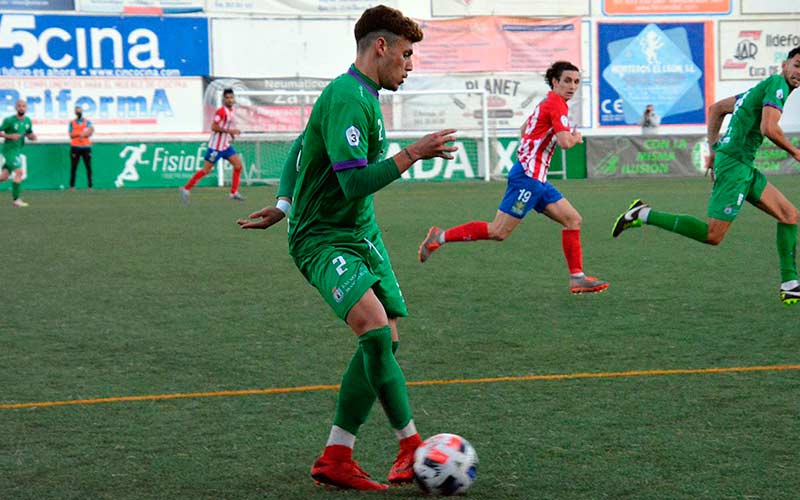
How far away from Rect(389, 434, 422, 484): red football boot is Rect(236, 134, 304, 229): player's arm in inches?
36.8

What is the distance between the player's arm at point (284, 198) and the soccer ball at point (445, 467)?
1.02 meters

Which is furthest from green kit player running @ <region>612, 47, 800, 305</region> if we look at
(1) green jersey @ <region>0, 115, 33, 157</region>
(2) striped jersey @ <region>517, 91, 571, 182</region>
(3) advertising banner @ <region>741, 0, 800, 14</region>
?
(3) advertising banner @ <region>741, 0, 800, 14</region>

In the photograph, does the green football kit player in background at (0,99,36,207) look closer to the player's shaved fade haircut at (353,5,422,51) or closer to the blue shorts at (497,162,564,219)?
the blue shorts at (497,162,564,219)

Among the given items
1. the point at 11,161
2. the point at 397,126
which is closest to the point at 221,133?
the point at 11,161

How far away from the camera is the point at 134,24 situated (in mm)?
30141

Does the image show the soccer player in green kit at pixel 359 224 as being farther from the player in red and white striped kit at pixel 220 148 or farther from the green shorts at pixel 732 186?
the player in red and white striped kit at pixel 220 148

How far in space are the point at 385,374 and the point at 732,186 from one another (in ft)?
15.9

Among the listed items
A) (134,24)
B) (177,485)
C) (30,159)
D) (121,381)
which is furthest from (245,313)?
(134,24)

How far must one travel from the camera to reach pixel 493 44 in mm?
32125

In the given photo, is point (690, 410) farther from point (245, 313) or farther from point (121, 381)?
point (245, 313)

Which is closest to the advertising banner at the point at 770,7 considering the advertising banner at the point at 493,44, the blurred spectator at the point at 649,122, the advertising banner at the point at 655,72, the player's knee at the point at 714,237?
the advertising banner at the point at 655,72

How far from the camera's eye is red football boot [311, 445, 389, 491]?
3.88 m

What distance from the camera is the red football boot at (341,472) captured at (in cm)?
388

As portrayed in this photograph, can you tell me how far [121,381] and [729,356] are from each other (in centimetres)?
316
